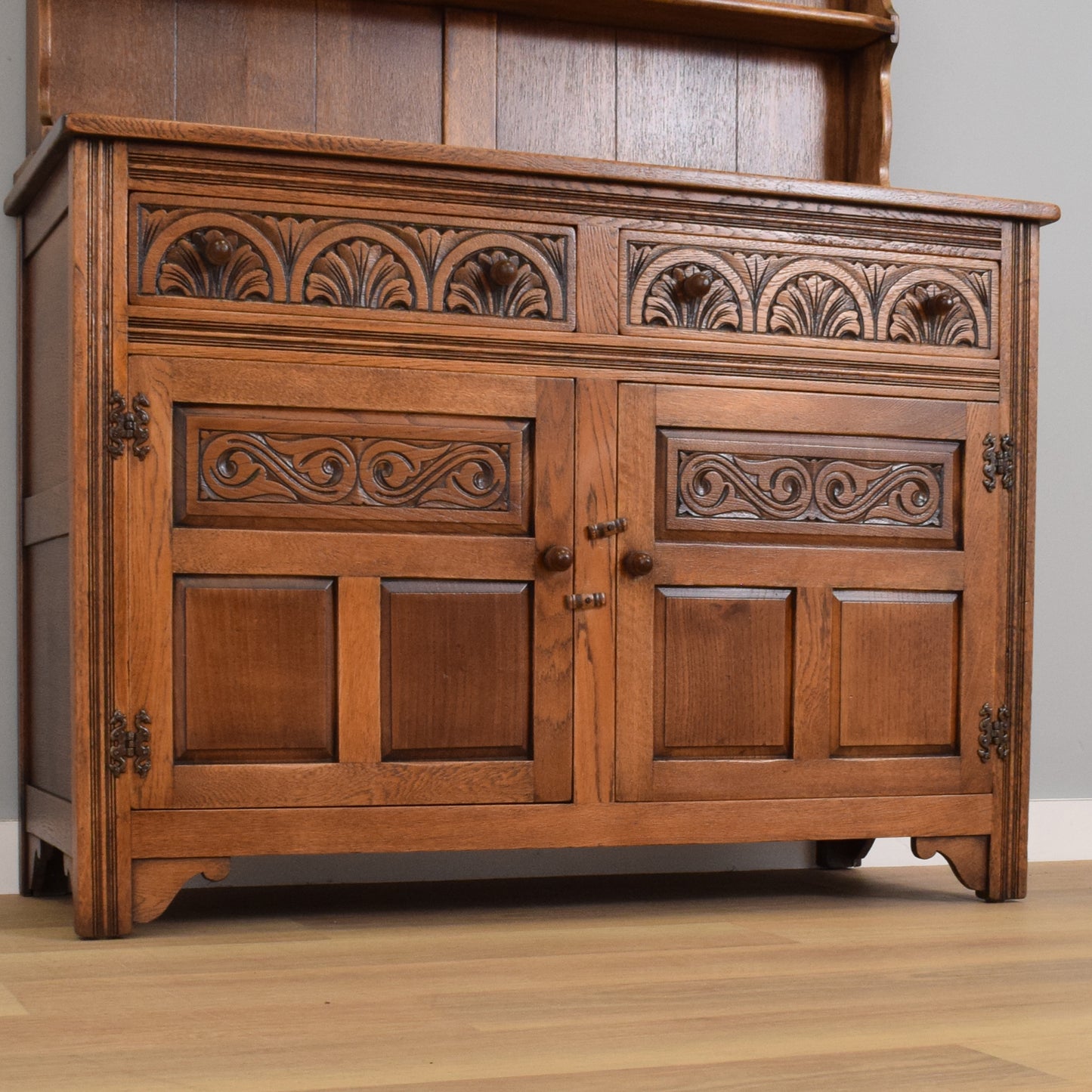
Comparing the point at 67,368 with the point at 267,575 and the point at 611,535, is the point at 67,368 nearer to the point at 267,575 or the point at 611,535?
the point at 267,575

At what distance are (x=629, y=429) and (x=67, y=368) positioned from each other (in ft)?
2.48

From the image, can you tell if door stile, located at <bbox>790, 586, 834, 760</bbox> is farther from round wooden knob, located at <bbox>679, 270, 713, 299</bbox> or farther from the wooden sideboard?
round wooden knob, located at <bbox>679, 270, 713, 299</bbox>

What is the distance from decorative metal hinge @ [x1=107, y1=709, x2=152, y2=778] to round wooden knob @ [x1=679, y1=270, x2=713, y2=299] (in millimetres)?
935

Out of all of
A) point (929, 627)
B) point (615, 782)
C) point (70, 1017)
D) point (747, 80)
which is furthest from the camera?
point (747, 80)

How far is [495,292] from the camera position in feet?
6.71

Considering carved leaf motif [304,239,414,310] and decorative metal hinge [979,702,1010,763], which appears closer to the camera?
carved leaf motif [304,239,414,310]

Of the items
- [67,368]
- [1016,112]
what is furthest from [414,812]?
[1016,112]

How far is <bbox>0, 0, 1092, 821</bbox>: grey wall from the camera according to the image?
277 cm

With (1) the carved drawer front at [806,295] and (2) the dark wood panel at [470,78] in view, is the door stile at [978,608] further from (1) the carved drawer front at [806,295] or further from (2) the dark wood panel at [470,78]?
(2) the dark wood panel at [470,78]

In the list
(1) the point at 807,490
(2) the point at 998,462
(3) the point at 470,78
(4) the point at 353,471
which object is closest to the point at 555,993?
(4) the point at 353,471

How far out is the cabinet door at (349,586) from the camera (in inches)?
75.4

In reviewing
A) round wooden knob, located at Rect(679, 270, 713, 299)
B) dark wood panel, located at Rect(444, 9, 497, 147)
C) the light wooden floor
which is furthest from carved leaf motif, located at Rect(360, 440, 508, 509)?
dark wood panel, located at Rect(444, 9, 497, 147)

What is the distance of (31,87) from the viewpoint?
7.46 feet

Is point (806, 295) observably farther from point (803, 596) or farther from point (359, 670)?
point (359, 670)
